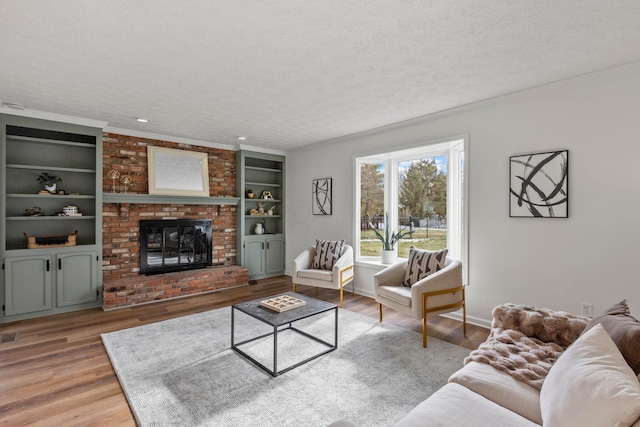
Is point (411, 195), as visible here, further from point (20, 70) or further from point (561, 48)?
point (20, 70)

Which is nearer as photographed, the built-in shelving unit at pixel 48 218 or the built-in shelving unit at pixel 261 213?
the built-in shelving unit at pixel 48 218

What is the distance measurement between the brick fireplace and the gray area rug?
1.03 m

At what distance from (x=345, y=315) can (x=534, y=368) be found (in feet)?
8.04

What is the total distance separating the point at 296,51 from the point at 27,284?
416 centimetres

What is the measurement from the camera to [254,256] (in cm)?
597

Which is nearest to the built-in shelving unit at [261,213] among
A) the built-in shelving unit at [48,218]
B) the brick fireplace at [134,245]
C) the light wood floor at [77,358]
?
the brick fireplace at [134,245]

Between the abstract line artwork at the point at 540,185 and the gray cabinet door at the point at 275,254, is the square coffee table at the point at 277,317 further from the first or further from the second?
the gray cabinet door at the point at 275,254

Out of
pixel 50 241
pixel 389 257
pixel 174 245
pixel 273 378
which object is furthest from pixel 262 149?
pixel 273 378

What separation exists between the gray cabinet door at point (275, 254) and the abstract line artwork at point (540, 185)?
4097 millimetres

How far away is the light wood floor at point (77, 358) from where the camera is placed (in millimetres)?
2094

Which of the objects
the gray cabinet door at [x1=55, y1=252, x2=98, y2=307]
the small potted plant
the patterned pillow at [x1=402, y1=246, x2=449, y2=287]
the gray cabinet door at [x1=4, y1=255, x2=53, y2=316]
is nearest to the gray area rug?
the patterned pillow at [x1=402, y1=246, x2=449, y2=287]

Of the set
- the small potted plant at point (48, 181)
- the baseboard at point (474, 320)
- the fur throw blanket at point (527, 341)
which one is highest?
the small potted plant at point (48, 181)

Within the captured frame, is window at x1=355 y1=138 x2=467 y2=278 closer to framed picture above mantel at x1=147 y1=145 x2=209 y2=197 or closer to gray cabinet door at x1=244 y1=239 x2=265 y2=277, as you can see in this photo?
gray cabinet door at x1=244 y1=239 x2=265 y2=277

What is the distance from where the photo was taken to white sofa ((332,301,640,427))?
1.07m
